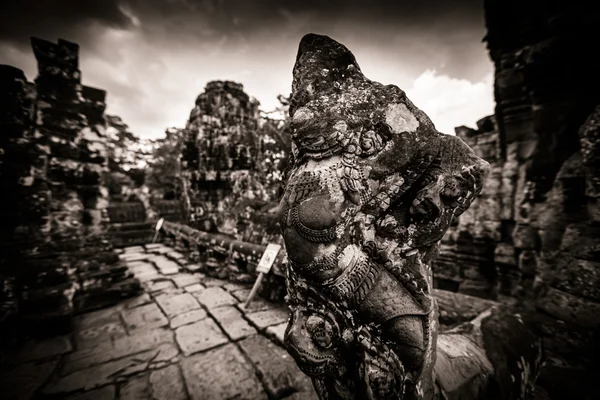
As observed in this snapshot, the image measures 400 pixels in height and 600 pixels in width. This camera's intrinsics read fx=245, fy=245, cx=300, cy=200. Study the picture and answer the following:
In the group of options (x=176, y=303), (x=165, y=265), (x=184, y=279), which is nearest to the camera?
(x=176, y=303)

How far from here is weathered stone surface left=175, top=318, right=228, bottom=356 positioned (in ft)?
7.45

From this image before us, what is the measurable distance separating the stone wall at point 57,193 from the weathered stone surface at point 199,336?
4.11ft

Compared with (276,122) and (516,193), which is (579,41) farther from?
(276,122)

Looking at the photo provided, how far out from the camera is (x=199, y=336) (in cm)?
245

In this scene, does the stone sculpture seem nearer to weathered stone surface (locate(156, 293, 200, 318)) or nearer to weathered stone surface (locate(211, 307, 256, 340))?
weathered stone surface (locate(211, 307, 256, 340))

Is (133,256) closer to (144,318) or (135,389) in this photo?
(144,318)

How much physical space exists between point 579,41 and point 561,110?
65 cm

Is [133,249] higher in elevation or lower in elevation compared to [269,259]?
lower

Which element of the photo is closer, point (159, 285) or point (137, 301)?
point (137, 301)

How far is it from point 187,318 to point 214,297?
1.80 ft

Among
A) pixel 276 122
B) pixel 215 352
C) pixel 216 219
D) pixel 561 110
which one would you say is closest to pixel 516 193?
pixel 561 110

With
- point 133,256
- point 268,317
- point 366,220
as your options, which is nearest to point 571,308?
point 366,220

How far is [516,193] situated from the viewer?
11.7ft

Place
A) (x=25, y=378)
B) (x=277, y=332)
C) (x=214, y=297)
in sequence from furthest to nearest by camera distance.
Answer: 1. (x=214, y=297)
2. (x=277, y=332)
3. (x=25, y=378)
